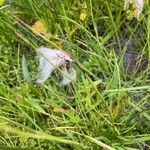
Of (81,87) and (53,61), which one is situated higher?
(53,61)

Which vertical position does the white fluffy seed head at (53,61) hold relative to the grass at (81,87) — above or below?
above

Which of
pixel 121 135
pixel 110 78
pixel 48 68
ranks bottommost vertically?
pixel 121 135

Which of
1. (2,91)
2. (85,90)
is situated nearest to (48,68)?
(85,90)

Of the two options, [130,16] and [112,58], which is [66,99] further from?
[130,16]

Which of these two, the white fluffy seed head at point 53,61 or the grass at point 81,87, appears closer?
the white fluffy seed head at point 53,61

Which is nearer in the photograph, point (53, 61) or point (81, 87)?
point (53, 61)

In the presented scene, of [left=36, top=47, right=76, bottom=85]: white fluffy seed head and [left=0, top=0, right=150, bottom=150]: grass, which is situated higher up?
[left=36, top=47, right=76, bottom=85]: white fluffy seed head

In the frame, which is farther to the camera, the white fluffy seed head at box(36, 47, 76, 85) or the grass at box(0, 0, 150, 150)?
the grass at box(0, 0, 150, 150)

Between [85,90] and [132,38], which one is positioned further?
[132,38]
